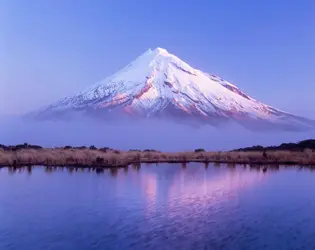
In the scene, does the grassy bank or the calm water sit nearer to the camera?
the calm water

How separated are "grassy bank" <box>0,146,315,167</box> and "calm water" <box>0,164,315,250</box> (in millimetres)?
6013

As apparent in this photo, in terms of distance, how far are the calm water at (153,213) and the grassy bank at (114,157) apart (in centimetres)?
601

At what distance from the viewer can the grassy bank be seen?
2705 cm

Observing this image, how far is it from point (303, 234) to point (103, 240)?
4.51 metres

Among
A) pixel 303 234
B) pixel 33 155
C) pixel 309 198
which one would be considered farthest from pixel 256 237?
pixel 33 155

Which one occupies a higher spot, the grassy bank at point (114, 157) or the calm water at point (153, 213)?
the grassy bank at point (114, 157)

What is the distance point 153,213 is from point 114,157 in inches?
635

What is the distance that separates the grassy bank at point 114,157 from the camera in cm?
2705

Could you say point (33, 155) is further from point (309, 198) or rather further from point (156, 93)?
point (156, 93)

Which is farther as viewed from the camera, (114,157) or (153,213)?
(114,157)

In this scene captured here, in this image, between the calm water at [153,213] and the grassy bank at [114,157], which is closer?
the calm water at [153,213]

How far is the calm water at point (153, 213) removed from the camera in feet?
30.3

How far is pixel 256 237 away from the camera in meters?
9.78

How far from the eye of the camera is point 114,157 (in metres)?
28.3
